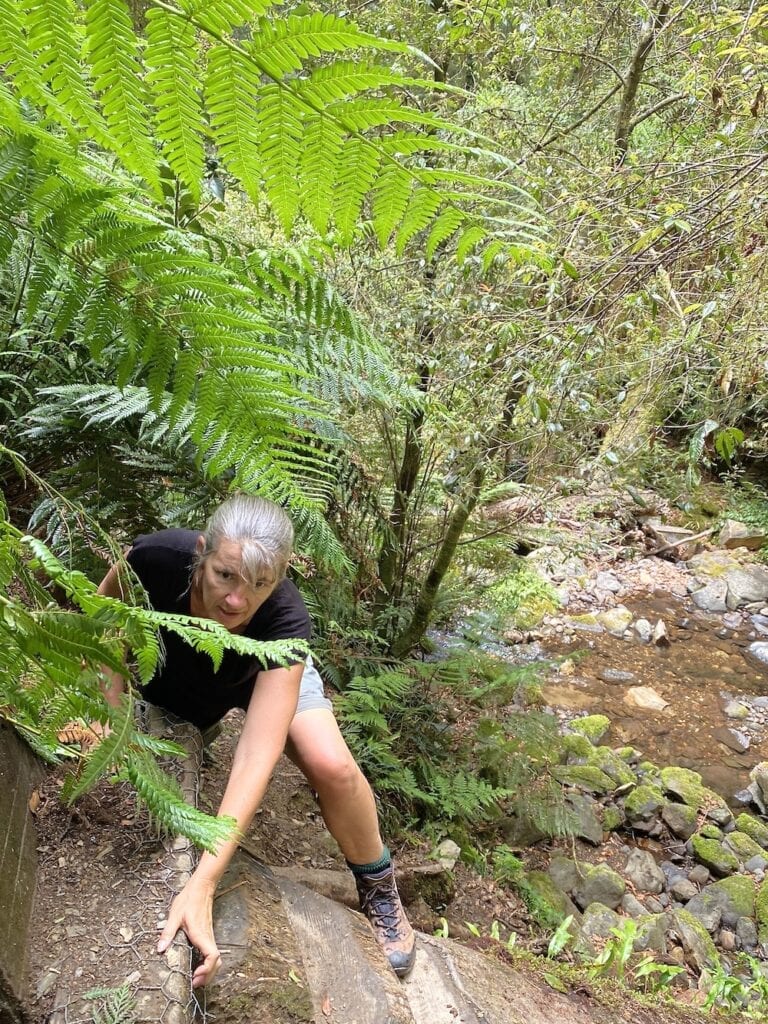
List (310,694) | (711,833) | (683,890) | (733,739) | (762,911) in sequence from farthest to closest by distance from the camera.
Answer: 1. (733,739)
2. (711,833)
3. (683,890)
4. (762,911)
5. (310,694)

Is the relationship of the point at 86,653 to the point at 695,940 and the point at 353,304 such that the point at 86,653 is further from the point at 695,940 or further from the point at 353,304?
the point at 695,940

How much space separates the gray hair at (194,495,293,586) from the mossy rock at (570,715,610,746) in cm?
449

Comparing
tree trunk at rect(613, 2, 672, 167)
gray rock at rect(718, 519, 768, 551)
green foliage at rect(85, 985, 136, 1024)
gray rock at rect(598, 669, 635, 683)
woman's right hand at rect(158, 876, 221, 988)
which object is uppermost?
tree trunk at rect(613, 2, 672, 167)

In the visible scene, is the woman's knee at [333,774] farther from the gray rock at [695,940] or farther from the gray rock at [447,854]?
the gray rock at [695,940]

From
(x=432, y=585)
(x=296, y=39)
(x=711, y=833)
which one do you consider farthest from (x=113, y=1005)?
(x=711, y=833)

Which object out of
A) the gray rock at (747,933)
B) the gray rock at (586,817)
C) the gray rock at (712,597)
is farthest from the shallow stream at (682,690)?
the gray rock at (747,933)

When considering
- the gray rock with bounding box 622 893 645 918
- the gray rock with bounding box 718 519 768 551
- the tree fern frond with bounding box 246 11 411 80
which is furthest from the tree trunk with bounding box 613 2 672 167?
the gray rock with bounding box 718 519 768 551

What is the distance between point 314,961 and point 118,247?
2006 mm

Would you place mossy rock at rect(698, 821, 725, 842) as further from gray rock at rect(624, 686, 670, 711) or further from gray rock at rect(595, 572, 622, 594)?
gray rock at rect(595, 572, 622, 594)

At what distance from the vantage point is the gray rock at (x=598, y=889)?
4039 mm

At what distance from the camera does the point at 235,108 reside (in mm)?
1008

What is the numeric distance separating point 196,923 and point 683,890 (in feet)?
13.1

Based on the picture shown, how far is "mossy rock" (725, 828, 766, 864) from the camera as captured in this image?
A: 15.3ft

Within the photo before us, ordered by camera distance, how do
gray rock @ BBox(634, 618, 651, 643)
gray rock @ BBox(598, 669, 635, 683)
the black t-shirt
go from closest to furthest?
the black t-shirt, gray rock @ BBox(598, 669, 635, 683), gray rock @ BBox(634, 618, 651, 643)
